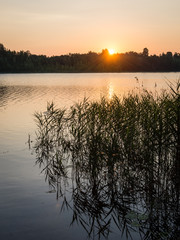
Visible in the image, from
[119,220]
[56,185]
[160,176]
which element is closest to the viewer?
[119,220]

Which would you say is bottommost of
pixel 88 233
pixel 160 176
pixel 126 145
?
pixel 88 233

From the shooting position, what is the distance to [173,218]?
724 cm

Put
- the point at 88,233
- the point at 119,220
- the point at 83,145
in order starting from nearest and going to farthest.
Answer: the point at 88,233 → the point at 119,220 → the point at 83,145

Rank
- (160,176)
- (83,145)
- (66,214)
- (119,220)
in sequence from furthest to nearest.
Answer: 1. (83,145)
2. (160,176)
3. (66,214)
4. (119,220)

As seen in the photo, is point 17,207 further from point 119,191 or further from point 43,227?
point 119,191

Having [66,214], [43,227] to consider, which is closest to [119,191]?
[66,214]

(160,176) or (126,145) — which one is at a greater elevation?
(126,145)

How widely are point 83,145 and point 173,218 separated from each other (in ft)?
18.1

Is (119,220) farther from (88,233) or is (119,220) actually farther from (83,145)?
(83,145)

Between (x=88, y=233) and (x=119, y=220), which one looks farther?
(x=119, y=220)

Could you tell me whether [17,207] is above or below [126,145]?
below

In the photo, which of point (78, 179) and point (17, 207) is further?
point (78, 179)

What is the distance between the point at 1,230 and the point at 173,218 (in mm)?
4304

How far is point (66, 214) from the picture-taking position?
312 inches
